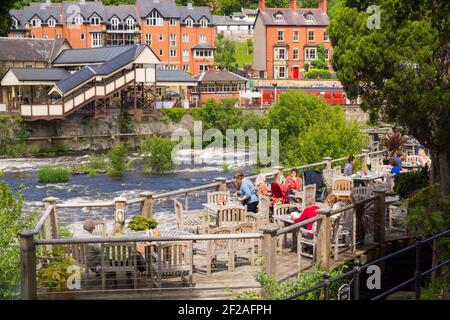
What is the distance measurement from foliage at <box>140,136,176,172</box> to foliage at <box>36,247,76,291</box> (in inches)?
Answer: 1428

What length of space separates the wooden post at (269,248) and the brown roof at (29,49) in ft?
209

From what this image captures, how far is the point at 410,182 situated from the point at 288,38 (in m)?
75.0

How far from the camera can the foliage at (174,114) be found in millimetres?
64625

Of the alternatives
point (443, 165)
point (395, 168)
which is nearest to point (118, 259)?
point (443, 165)

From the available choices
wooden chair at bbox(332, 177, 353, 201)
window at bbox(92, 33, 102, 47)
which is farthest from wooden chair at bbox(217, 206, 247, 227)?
window at bbox(92, 33, 102, 47)

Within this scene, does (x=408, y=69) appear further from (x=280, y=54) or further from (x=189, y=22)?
(x=189, y=22)

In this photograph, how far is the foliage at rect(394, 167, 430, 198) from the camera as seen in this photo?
16812 millimetres

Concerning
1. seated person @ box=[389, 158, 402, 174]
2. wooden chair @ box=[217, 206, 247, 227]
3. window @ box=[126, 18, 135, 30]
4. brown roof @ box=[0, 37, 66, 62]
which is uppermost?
window @ box=[126, 18, 135, 30]

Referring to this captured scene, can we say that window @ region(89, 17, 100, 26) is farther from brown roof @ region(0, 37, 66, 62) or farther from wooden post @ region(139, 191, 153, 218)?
wooden post @ region(139, 191, 153, 218)

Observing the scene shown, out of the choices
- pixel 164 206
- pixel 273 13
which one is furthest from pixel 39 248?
pixel 273 13

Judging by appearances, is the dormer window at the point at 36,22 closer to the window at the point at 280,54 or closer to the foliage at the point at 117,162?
the window at the point at 280,54

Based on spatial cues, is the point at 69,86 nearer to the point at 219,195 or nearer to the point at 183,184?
the point at 183,184

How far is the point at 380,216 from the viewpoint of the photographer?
1487 cm
